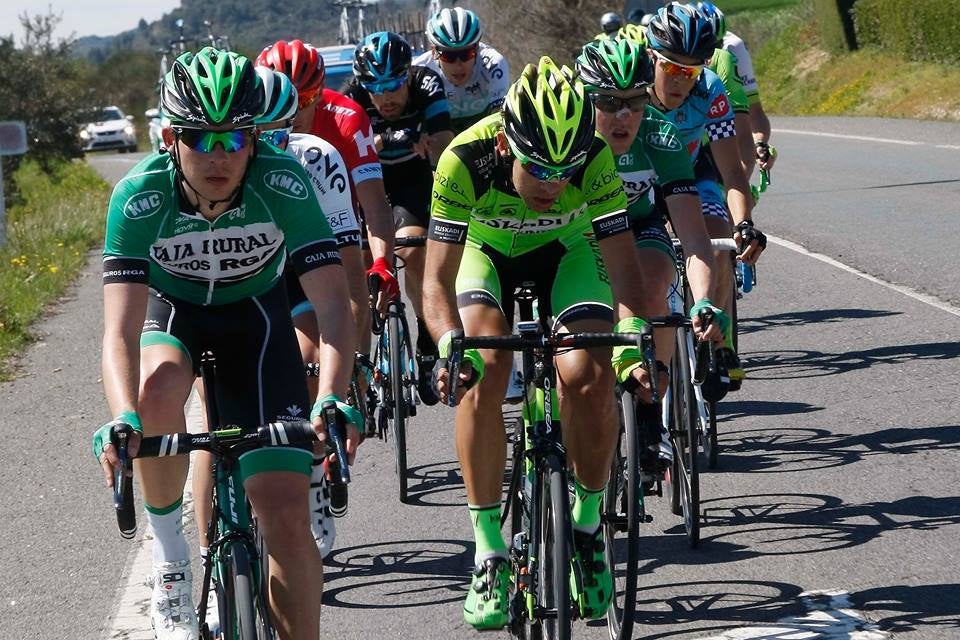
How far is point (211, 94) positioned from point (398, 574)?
8.35 feet

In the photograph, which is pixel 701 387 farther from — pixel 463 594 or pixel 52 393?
pixel 52 393

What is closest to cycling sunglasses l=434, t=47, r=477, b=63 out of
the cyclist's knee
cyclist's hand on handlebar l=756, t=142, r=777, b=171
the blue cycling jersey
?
the blue cycling jersey

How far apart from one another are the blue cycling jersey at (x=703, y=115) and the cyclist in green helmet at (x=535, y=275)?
224cm

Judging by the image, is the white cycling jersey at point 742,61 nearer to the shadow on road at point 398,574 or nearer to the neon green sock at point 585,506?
the shadow on road at point 398,574

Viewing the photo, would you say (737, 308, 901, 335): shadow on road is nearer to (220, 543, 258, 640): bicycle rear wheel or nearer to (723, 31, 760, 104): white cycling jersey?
(723, 31, 760, 104): white cycling jersey

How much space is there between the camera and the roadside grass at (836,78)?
1187 inches

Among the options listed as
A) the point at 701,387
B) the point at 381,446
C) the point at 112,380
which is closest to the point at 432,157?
the point at 381,446

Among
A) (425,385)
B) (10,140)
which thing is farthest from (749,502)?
(10,140)

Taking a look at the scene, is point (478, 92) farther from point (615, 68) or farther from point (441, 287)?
point (441, 287)

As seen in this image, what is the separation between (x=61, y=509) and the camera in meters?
7.44

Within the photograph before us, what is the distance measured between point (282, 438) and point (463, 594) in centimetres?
215

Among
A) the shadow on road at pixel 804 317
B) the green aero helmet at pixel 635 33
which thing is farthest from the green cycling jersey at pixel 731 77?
the green aero helmet at pixel 635 33

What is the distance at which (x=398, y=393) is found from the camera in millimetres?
7633

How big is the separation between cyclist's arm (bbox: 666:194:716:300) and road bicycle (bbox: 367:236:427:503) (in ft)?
5.56
